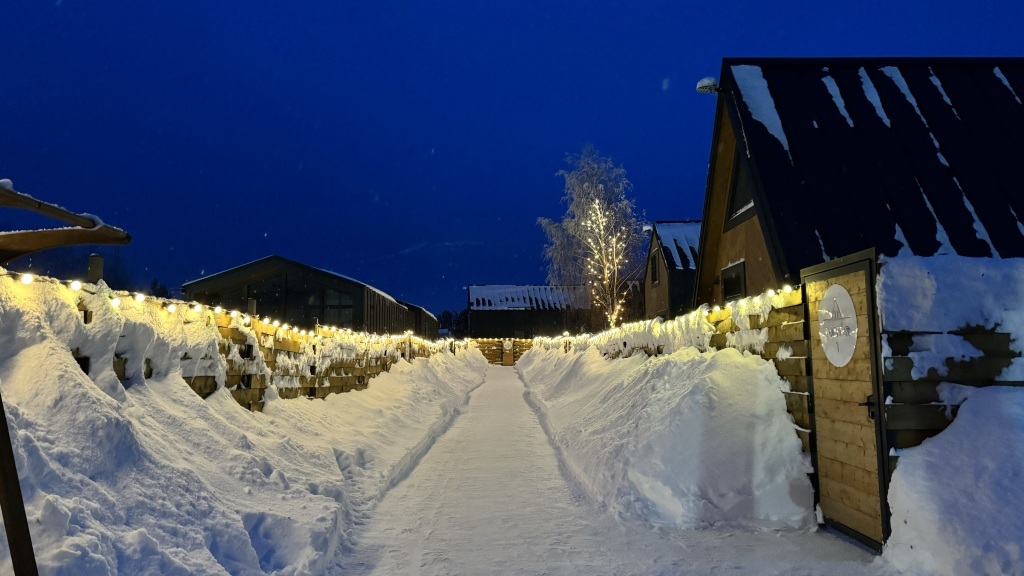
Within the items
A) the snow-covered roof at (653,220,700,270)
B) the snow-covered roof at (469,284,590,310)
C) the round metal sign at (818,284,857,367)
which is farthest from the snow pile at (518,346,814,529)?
the snow-covered roof at (469,284,590,310)

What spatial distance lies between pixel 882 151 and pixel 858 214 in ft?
5.39

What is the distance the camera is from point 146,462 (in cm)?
514

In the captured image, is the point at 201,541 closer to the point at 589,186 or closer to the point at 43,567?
the point at 43,567

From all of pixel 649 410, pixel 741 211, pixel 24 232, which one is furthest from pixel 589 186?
pixel 24 232

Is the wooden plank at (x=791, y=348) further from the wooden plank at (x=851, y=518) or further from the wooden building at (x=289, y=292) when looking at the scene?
the wooden building at (x=289, y=292)

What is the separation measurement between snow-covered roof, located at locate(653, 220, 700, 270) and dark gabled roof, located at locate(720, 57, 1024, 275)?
1453 cm

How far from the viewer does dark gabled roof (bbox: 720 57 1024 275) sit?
10164 millimetres

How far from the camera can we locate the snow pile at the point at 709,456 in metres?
6.91

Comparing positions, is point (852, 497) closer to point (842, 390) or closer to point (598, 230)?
point (842, 390)

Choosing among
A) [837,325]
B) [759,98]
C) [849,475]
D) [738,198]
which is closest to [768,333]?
[837,325]

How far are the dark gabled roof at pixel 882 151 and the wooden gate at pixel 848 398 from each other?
3.50 metres

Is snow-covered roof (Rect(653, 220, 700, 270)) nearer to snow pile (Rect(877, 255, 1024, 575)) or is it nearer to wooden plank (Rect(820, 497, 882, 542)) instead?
wooden plank (Rect(820, 497, 882, 542))

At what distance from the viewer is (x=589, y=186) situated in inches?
1399

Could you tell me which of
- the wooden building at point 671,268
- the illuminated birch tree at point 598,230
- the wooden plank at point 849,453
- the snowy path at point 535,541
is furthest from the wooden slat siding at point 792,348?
the illuminated birch tree at point 598,230
